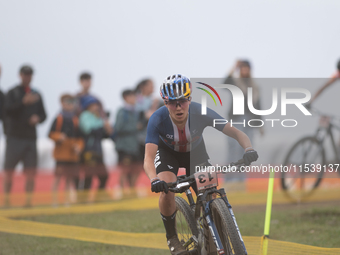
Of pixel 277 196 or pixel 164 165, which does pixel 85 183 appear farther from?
pixel 164 165

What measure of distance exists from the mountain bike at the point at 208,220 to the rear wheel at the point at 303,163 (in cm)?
358

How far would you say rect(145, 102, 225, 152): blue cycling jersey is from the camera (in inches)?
213

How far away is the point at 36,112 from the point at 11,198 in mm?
1875

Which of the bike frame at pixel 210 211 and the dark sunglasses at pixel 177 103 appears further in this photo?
the dark sunglasses at pixel 177 103

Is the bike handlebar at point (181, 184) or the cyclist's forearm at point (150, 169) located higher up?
the cyclist's forearm at point (150, 169)

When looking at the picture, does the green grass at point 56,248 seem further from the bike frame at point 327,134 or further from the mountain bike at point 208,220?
the bike frame at point 327,134

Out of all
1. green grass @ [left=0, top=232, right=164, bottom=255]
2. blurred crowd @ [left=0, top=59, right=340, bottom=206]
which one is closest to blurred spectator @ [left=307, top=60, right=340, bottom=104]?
blurred crowd @ [left=0, top=59, right=340, bottom=206]

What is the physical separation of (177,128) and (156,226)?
3344 mm

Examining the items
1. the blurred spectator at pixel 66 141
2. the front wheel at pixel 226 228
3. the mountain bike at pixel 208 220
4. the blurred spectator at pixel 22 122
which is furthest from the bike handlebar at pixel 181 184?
the blurred spectator at pixel 66 141

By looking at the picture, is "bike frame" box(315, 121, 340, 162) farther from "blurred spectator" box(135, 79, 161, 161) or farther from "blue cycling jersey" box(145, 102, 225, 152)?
"blurred spectator" box(135, 79, 161, 161)

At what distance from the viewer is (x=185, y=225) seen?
18.5 feet

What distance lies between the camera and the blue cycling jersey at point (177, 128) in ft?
17.7

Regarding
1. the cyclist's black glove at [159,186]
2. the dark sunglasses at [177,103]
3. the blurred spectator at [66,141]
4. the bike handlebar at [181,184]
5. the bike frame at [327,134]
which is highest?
the dark sunglasses at [177,103]

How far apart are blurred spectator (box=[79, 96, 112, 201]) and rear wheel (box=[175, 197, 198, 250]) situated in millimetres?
6165
